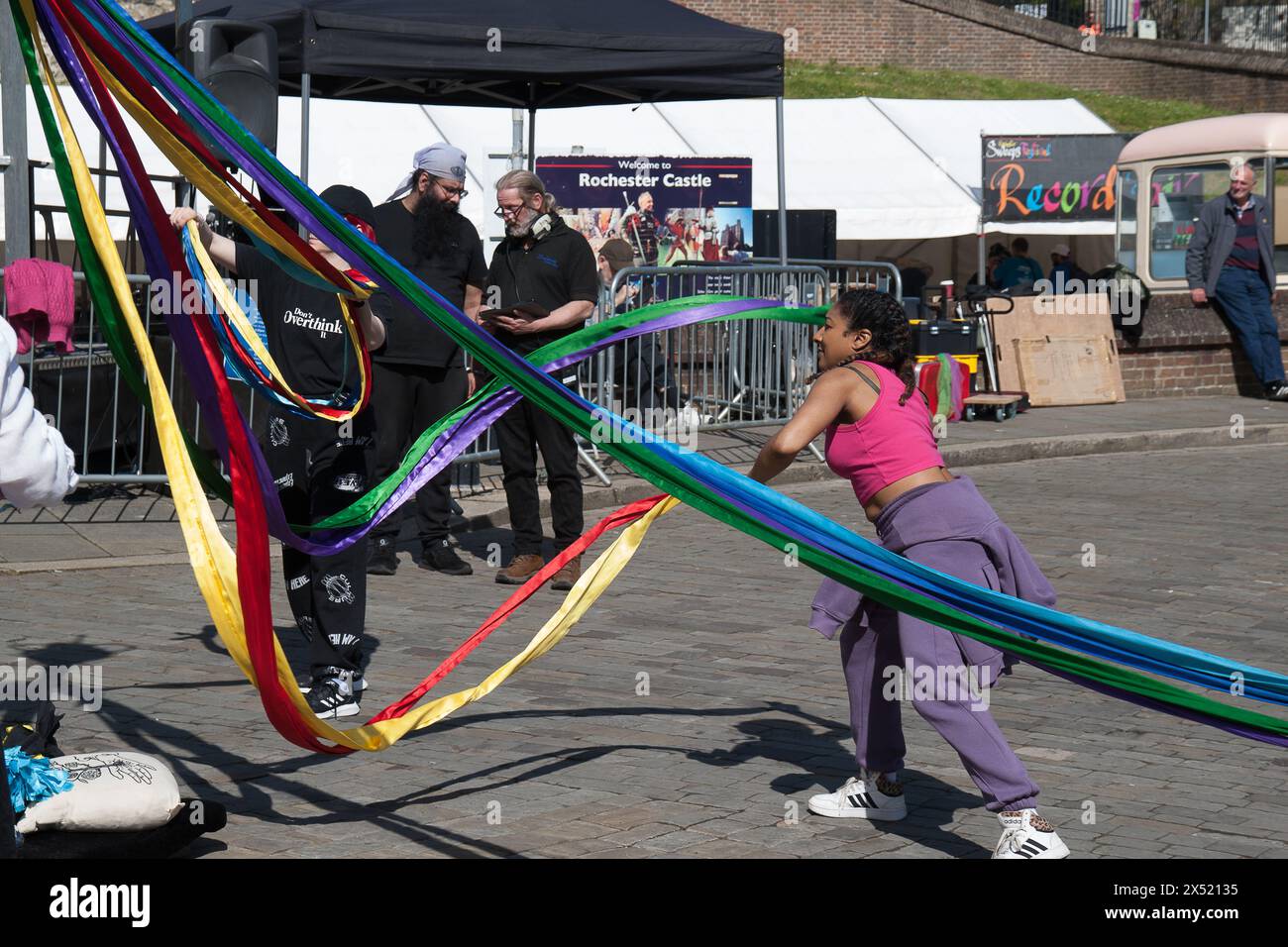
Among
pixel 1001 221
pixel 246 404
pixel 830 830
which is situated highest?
pixel 1001 221

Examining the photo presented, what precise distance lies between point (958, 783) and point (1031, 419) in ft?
35.3

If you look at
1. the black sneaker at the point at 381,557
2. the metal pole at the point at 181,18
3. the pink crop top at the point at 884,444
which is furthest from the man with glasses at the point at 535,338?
the pink crop top at the point at 884,444

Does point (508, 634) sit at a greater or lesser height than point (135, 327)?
lesser

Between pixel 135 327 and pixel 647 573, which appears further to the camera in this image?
pixel 647 573

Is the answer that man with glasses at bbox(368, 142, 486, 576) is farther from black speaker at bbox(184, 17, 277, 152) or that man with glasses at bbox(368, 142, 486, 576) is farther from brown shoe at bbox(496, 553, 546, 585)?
black speaker at bbox(184, 17, 277, 152)

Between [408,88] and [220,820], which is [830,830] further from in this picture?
[408,88]

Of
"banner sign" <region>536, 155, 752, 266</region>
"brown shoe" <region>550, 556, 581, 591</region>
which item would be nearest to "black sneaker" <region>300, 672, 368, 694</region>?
"brown shoe" <region>550, 556, 581, 591</region>

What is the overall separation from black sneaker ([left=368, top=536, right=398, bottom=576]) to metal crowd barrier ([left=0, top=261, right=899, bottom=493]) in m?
1.98

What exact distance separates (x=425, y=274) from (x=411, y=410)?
29.2 inches

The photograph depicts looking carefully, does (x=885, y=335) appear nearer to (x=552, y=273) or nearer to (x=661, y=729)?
(x=661, y=729)

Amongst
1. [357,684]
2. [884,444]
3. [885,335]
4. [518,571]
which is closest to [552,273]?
[518,571]

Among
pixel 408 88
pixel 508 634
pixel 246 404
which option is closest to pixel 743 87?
pixel 408 88

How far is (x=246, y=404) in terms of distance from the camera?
1145 cm

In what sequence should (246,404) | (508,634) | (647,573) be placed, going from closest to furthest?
(508,634) < (647,573) < (246,404)
